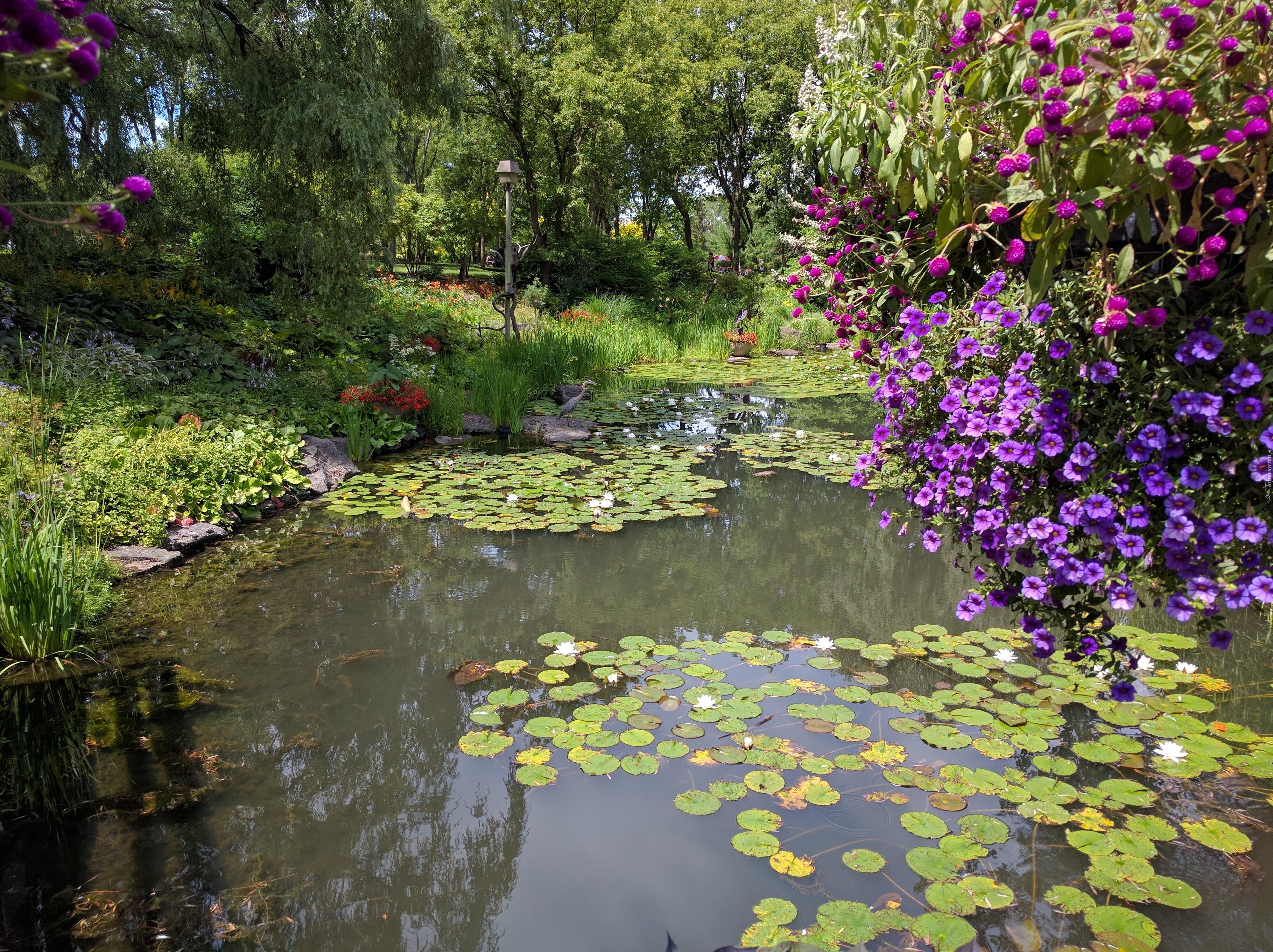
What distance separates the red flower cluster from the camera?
603cm

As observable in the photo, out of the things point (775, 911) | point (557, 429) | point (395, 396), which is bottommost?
point (775, 911)

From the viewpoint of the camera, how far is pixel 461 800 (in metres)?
2.06

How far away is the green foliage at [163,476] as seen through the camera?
3613 millimetres

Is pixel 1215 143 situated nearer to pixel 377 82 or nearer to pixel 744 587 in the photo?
pixel 744 587

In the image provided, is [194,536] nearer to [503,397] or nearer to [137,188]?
[503,397]

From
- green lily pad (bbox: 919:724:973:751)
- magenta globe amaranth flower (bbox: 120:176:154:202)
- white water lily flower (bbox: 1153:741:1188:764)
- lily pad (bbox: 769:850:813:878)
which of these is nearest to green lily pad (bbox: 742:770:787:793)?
lily pad (bbox: 769:850:813:878)

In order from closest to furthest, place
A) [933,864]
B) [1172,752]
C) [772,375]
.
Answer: [933,864] < [1172,752] < [772,375]

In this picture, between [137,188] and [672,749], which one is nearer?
[137,188]

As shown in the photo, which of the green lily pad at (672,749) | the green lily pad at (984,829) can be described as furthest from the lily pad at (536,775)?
the green lily pad at (984,829)

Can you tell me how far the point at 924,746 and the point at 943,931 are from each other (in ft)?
2.36

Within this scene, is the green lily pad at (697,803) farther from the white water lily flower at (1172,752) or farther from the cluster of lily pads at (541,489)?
the cluster of lily pads at (541,489)

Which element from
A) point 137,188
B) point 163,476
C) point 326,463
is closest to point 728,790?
Result: point 137,188

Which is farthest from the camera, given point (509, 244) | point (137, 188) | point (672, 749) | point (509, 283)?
point (509, 283)

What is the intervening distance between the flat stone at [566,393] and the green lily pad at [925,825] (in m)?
5.96
